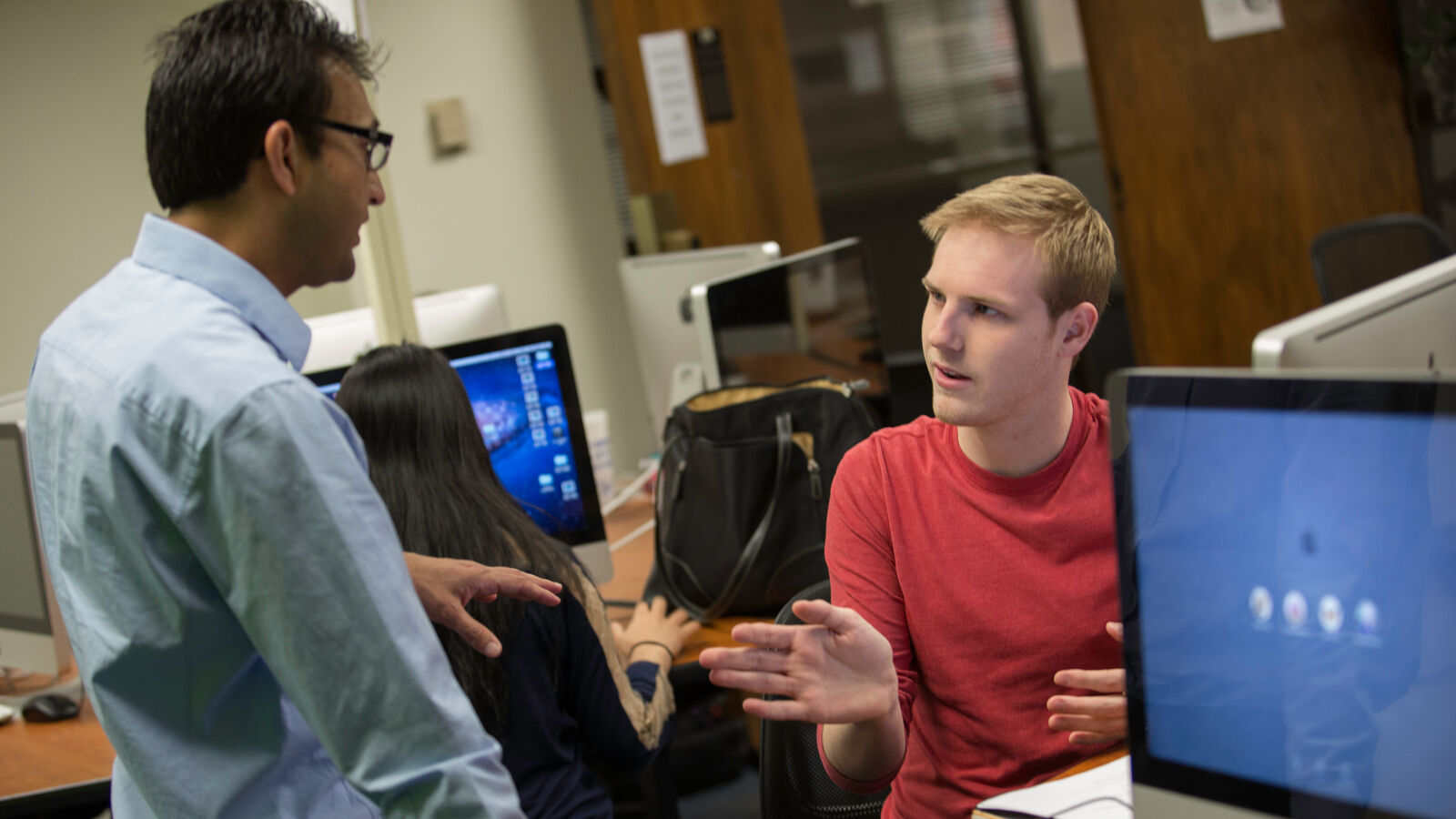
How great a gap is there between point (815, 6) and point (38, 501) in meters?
5.60

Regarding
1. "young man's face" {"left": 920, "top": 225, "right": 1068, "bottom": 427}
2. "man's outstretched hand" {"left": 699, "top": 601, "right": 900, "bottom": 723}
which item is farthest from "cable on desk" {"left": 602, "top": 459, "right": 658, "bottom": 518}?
"man's outstretched hand" {"left": 699, "top": 601, "right": 900, "bottom": 723}

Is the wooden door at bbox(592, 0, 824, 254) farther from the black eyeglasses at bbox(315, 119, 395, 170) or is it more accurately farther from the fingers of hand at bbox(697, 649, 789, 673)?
the fingers of hand at bbox(697, 649, 789, 673)

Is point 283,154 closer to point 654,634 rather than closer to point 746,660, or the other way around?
point 746,660

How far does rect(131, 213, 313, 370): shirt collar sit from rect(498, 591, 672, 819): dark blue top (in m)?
0.70

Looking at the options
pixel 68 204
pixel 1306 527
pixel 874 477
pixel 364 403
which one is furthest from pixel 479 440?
pixel 68 204

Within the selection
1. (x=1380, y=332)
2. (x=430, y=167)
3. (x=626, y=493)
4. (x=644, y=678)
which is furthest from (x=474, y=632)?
(x=430, y=167)

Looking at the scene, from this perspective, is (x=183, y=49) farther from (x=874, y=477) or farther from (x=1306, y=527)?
(x=1306, y=527)

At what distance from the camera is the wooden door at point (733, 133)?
3.99 meters

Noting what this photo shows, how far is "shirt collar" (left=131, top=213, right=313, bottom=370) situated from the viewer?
980 millimetres

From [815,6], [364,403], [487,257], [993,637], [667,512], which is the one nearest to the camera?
[993,637]

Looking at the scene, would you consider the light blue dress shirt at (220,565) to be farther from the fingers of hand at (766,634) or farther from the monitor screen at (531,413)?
the monitor screen at (531,413)

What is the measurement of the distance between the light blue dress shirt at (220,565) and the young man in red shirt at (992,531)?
498mm

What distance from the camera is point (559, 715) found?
65.2 inches

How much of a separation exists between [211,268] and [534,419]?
Result: 41.8 inches
